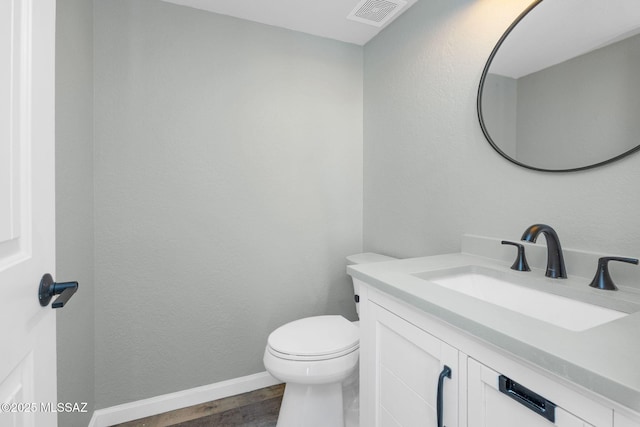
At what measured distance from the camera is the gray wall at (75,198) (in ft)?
3.74

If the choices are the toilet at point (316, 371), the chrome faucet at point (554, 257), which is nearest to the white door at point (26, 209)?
the toilet at point (316, 371)

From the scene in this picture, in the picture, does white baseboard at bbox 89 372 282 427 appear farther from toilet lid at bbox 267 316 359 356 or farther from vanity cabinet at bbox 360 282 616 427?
vanity cabinet at bbox 360 282 616 427

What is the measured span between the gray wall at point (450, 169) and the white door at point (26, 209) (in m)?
1.51

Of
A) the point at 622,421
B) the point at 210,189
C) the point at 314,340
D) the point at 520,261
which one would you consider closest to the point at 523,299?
the point at 520,261

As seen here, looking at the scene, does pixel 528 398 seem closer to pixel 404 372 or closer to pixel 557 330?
pixel 557 330

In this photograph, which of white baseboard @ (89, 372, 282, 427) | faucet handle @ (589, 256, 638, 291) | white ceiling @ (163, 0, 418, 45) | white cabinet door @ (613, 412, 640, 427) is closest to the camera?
white cabinet door @ (613, 412, 640, 427)

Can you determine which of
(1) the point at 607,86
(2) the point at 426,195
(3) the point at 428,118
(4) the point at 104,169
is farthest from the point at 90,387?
(1) the point at 607,86

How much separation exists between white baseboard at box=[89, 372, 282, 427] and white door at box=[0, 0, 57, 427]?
1182mm

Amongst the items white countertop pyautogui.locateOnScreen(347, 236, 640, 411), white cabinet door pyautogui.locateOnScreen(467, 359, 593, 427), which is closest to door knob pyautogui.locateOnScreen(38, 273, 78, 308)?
white countertop pyautogui.locateOnScreen(347, 236, 640, 411)

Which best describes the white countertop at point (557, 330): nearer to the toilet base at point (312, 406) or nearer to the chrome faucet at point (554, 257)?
the chrome faucet at point (554, 257)

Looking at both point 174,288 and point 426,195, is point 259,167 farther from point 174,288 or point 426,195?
point 426,195

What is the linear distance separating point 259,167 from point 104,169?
0.82 meters

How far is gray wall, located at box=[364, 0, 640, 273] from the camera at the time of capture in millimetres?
991

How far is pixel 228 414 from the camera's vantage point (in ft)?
5.53
